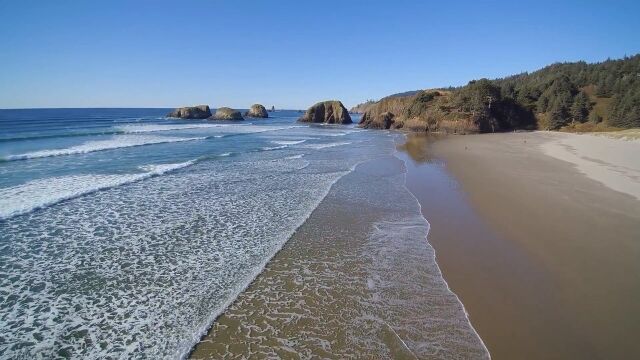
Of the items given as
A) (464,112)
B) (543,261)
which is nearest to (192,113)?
(464,112)

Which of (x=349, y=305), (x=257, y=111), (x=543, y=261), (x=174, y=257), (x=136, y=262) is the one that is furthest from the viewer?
(x=257, y=111)

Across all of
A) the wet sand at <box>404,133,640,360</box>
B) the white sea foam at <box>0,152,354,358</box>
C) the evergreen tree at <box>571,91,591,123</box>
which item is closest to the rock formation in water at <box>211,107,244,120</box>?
the evergreen tree at <box>571,91,591,123</box>

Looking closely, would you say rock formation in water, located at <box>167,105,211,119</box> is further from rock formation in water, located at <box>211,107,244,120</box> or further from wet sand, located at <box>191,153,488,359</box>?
wet sand, located at <box>191,153,488,359</box>

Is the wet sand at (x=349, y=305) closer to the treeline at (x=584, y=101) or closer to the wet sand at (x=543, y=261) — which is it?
the wet sand at (x=543, y=261)

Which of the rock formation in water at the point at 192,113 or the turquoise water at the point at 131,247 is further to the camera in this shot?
the rock formation in water at the point at 192,113

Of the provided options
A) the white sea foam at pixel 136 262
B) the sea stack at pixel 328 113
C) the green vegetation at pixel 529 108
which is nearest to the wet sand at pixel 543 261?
the white sea foam at pixel 136 262

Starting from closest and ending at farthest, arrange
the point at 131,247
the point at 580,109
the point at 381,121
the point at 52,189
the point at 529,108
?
1. the point at 131,247
2. the point at 52,189
3. the point at 580,109
4. the point at 529,108
5. the point at 381,121

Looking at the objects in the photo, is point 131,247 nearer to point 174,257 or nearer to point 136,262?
point 136,262
